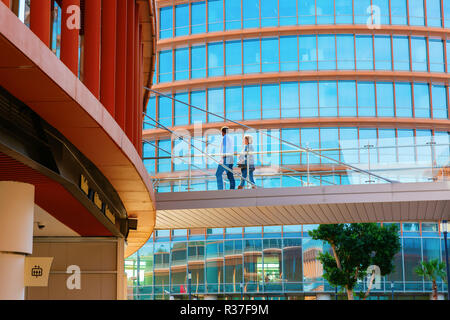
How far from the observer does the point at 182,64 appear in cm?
5291

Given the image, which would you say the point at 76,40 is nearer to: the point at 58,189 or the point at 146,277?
the point at 58,189

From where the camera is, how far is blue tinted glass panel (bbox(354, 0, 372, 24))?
168 feet

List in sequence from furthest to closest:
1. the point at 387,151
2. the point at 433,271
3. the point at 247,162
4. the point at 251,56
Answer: the point at 251,56
the point at 433,271
the point at 247,162
the point at 387,151

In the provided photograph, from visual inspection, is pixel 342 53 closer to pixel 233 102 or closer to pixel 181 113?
pixel 233 102

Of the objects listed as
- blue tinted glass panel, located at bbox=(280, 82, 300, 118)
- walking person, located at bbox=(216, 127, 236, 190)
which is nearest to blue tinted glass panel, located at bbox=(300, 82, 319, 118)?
blue tinted glass panel, located at bbox=(280, 82, 300, 118)

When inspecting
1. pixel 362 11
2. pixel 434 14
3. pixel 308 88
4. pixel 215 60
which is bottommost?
pixel 308 88

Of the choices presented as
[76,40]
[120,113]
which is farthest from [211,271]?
[76,40]

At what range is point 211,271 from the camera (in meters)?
52.2

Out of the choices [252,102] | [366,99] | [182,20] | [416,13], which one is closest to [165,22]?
[182,20]

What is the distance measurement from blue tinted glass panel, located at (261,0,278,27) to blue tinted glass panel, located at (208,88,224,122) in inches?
221

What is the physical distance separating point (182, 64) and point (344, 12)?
11.9 metres

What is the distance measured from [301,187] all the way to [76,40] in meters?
11.9

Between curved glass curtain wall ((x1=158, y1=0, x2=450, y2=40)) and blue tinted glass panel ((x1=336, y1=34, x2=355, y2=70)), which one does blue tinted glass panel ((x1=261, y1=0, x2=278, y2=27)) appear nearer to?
curved glass curtain wall ((x1=158, y1=0, x2=450, y2=40))

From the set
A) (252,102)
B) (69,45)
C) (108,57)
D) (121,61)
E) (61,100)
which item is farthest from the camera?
(252,102)
